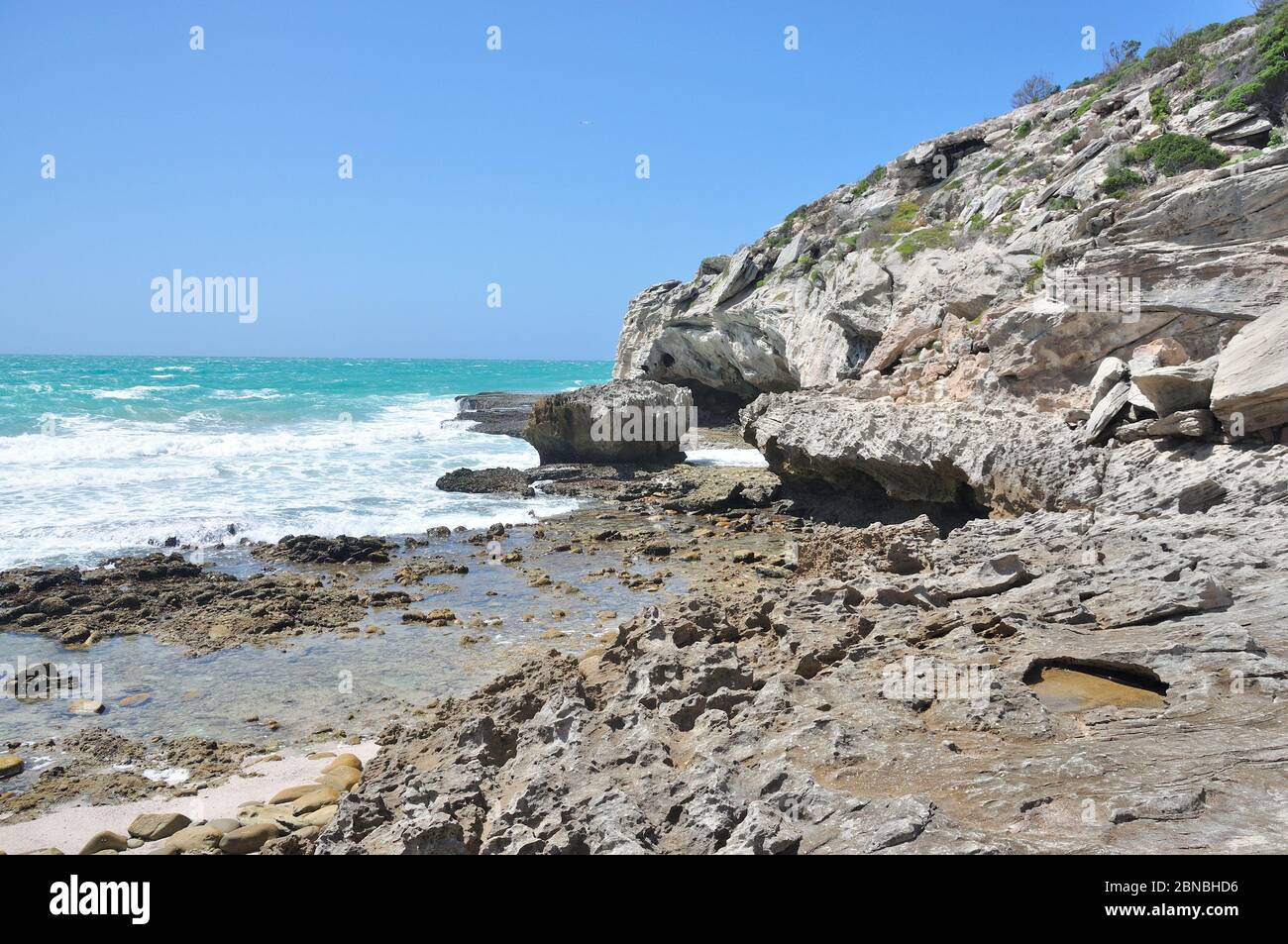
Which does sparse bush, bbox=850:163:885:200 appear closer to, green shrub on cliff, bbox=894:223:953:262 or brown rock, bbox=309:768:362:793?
green shrub on cliff, bbox=894:223:953:262

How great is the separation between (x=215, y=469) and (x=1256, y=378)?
30.8m

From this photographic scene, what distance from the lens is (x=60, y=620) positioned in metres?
14.5

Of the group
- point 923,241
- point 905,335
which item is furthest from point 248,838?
point 923,241

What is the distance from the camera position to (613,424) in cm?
3061

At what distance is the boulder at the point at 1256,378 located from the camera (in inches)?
404

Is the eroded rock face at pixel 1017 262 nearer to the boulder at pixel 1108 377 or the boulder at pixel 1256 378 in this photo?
the boulder at pixel 1108 377

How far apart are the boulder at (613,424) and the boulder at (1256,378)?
21268 millimetres

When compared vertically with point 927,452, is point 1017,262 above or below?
above

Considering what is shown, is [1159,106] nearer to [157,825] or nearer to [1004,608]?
[1004,608]

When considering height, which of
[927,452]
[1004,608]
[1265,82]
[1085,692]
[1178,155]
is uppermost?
[1265,82]

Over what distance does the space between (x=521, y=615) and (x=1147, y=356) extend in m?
11.4

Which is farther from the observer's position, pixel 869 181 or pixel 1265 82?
pixel 869 181

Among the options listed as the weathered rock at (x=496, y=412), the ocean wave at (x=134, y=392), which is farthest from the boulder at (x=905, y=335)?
the ocean wave at (x=134, y=392)

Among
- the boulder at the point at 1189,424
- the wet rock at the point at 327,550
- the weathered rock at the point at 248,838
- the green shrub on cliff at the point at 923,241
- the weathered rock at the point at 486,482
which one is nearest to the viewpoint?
the weathered rock at the point at 248,838
